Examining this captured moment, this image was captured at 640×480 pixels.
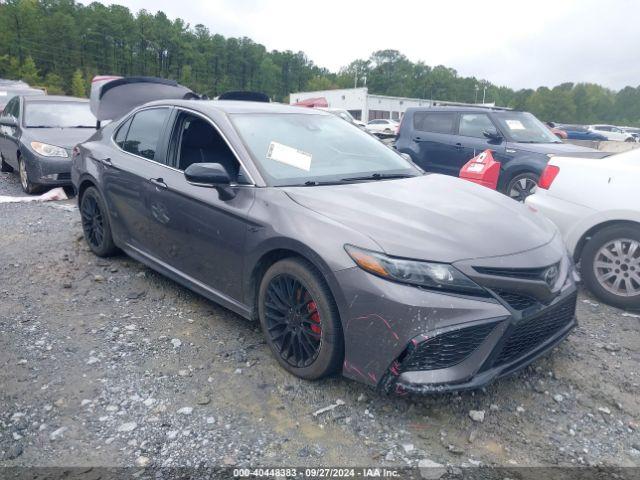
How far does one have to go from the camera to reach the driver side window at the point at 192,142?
3773mm

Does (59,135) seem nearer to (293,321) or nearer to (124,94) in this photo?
(124,94)

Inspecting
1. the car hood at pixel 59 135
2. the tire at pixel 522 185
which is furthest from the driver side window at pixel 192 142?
the tire at pixel 522 185

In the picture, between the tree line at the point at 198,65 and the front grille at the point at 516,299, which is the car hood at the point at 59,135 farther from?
the tree line at the point at 198,65

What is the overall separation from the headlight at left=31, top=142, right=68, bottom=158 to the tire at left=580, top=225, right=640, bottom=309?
7215 millimetres

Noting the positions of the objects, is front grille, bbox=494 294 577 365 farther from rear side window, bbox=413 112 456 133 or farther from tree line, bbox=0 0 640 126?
tree line, bbox=0 0 640 126

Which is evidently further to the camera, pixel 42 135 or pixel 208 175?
pixel 42 135

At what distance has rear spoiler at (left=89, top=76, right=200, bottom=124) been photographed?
6.58 metres

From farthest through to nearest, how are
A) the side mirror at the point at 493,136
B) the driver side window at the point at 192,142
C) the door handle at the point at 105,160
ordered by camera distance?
the side mirror at the point at 493,136 → the door handle at the point at 105,160 → the driver side window at the point at 192,142

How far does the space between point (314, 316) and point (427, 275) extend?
2.28 feet

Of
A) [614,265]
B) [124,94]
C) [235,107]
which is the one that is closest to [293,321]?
[235,107]

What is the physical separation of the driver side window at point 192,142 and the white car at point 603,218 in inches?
117

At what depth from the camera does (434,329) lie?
2.47 m

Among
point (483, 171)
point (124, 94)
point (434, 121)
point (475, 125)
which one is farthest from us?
point (434, 121)

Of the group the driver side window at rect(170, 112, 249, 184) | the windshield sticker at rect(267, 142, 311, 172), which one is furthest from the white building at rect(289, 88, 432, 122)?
the windshield sticker at rect(267, 142, 311, 172)
